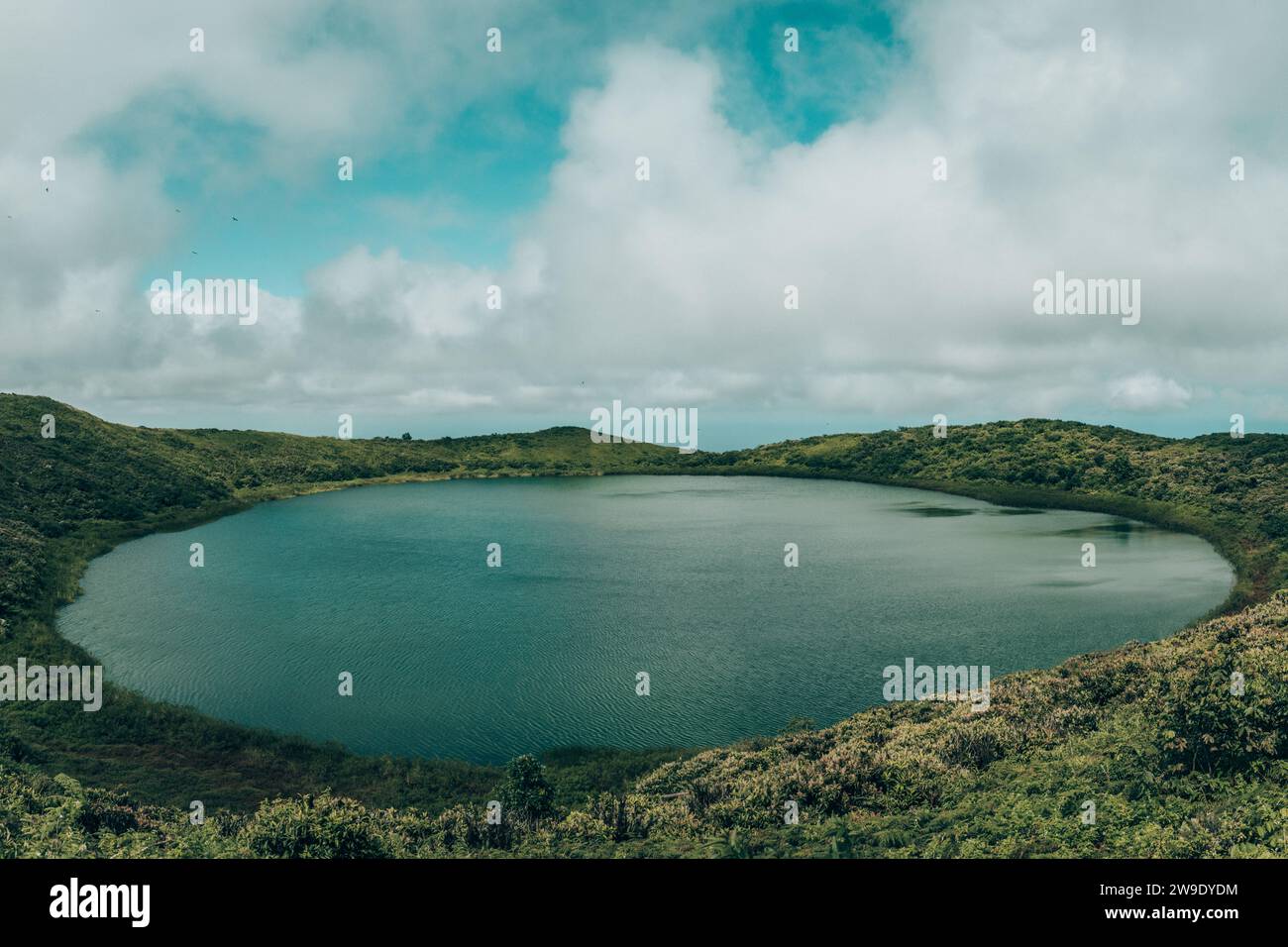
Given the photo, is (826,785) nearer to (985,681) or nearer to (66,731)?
(985,681)

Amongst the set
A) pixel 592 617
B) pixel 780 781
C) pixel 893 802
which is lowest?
pixel 893 802

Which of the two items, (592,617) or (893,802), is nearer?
(893,802)

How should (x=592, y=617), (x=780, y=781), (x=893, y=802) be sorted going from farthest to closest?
Result: 1. (x=592, y=617)
2. (x=780, y=781)
3. (x=893, y=802)

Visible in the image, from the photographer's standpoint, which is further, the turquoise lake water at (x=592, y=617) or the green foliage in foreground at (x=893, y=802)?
the turquoise lake water at (x=592, y=617)

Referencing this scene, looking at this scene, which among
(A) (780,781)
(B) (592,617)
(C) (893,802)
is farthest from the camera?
(B) (592,617)

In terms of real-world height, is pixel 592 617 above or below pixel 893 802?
above

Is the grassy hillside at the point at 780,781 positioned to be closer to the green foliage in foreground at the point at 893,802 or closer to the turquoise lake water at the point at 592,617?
the green foliage in foreground at the point at 893,802

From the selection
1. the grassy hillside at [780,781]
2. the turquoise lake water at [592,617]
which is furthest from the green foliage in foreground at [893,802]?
the turquoise lake water at [592,617]

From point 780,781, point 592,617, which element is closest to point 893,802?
point 780,781

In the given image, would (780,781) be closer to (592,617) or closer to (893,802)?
(893,802)
